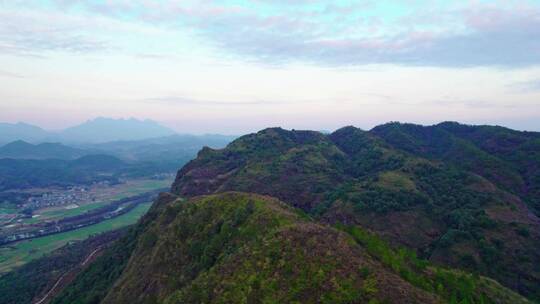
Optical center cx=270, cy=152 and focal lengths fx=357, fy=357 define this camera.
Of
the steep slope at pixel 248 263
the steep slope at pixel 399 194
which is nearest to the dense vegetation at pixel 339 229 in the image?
the steep slope at pixel 248 263

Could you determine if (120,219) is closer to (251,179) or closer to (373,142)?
(251,179)

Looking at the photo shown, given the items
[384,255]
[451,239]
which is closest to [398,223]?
[451,239]

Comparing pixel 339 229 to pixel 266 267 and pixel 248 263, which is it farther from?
pixel 248 263

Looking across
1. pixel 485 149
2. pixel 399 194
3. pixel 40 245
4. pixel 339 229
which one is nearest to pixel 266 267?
pixel 339 229

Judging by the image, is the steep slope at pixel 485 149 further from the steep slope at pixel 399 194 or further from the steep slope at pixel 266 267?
the steep slope at pixel 266 267

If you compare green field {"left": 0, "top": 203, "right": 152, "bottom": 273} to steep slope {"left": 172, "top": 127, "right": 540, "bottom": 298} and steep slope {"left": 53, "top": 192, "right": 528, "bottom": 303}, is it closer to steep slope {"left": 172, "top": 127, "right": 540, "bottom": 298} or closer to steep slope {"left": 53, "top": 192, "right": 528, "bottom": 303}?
steep slope {"left": 172, "top": 127, "right": 540, "bottom": 298}

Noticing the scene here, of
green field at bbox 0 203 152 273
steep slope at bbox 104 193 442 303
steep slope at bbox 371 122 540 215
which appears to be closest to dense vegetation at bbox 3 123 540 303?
steep slope at bbox 104 193 442 303
